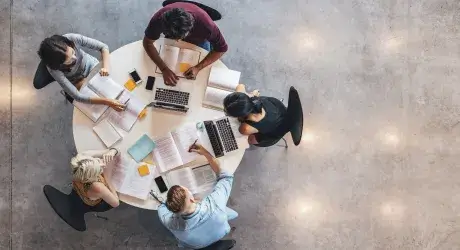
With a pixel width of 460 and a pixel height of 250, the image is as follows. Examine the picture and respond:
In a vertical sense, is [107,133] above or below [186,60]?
below

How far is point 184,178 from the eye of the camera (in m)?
3.37

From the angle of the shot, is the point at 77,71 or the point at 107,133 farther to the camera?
the point at 77,71

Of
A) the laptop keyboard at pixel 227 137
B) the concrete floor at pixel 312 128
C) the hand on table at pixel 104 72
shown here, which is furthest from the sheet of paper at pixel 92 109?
the concrete floor at pixel 312 128

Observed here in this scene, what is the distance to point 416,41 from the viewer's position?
4496mm

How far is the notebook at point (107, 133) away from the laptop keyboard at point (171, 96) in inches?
14.0

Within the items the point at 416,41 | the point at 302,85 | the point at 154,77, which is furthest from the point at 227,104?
the point at 416,41

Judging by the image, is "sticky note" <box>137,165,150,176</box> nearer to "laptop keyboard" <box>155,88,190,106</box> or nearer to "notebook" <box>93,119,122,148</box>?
"notebook" <box>93,119,122,148</box>

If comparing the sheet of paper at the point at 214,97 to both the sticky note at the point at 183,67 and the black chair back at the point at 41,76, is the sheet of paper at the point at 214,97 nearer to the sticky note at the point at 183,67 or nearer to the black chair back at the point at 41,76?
the sticky note at the point at 183,67

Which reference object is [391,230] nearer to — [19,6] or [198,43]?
[198,43]

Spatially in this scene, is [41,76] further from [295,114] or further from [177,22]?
[295,114]

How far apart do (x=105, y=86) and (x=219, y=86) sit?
770 mm

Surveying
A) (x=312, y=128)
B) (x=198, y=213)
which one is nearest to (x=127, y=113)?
(x=198, y=213)

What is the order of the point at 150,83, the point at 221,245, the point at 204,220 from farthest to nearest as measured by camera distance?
the point at 150,83, the point at 221,245, the point at 204,220

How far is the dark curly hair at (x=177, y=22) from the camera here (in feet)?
9.98
